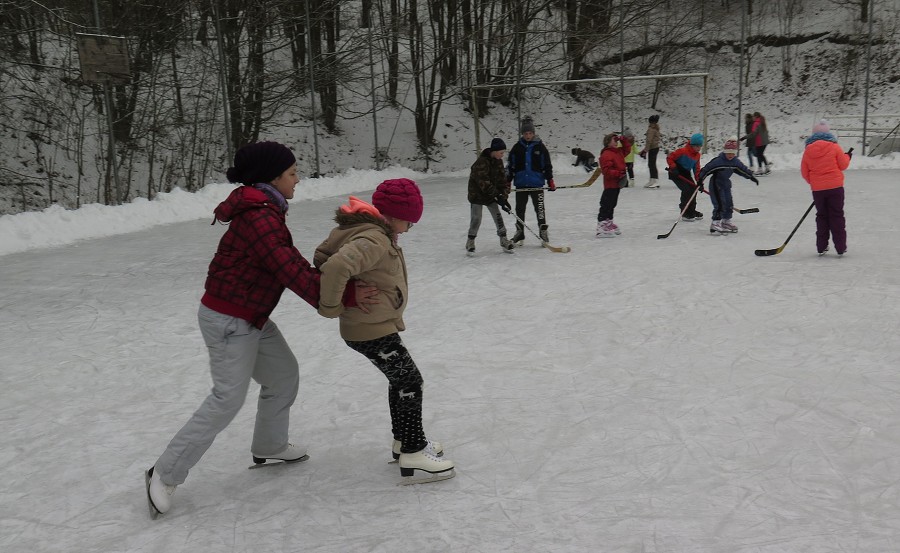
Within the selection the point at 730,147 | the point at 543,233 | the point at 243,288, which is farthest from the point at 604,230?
the point at 243,288

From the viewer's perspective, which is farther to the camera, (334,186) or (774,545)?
(334,186)

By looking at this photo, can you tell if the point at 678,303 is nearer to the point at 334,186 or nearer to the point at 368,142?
the point at 334,186

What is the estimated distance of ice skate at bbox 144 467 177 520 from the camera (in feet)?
9.18

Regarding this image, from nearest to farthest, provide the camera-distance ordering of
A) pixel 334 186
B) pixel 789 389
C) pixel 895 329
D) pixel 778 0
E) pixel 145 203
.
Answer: pixel 789 389 → pixel 895 329 → pixel 145 203 → pixel 334 186 → pixel 778 0

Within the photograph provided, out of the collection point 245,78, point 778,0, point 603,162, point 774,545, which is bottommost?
point 774,545

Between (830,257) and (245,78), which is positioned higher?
(245,78)

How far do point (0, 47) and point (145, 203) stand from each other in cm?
336

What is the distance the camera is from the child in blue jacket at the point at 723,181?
8.54m

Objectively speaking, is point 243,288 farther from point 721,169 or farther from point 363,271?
point 721,169

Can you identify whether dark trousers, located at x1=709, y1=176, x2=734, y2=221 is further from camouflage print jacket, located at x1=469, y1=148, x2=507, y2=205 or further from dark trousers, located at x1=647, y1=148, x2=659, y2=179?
dark trousers, located at x1=647, y1=148, x2=659, y2=179

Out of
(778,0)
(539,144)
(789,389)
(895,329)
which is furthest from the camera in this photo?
(778,0)

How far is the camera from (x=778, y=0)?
26922 millimetres

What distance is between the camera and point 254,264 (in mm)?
2713

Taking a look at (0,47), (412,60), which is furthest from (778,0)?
(0,47)
